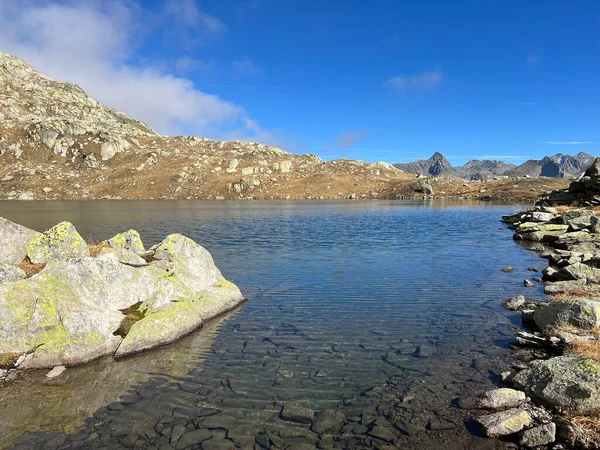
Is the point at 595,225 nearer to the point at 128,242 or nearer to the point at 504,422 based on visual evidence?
the point at 504,422

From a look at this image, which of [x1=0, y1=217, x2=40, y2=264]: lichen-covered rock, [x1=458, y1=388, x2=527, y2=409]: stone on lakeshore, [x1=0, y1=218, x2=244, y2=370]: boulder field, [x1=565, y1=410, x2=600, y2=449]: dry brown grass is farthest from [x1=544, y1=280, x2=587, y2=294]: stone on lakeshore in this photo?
[x1=0, y1=217, x2=40, y2=264]: lichen-covered rock

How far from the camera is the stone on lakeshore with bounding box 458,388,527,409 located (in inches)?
461

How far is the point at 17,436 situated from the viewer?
35.7 ft

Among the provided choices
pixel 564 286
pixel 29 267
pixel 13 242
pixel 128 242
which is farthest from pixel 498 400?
pixel 13 242

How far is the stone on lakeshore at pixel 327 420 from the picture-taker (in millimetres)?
11164

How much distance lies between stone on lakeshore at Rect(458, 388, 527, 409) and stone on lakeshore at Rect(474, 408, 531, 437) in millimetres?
607

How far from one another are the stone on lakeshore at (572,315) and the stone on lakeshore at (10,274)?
2506 cm

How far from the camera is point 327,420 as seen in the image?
11.5 m

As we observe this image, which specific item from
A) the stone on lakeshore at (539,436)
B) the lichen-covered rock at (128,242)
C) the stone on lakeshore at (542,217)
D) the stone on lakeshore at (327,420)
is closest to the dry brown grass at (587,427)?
the stone on lakeshore at (539,436)

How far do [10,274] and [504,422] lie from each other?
21261 millimetres

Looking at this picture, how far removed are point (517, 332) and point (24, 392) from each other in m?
20.6

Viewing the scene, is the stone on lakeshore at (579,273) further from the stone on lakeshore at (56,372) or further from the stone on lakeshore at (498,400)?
the stone on lakeshore at (56,372)

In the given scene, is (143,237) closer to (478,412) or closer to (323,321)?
(323,321)

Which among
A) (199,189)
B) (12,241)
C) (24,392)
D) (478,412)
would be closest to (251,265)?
(12,241)
